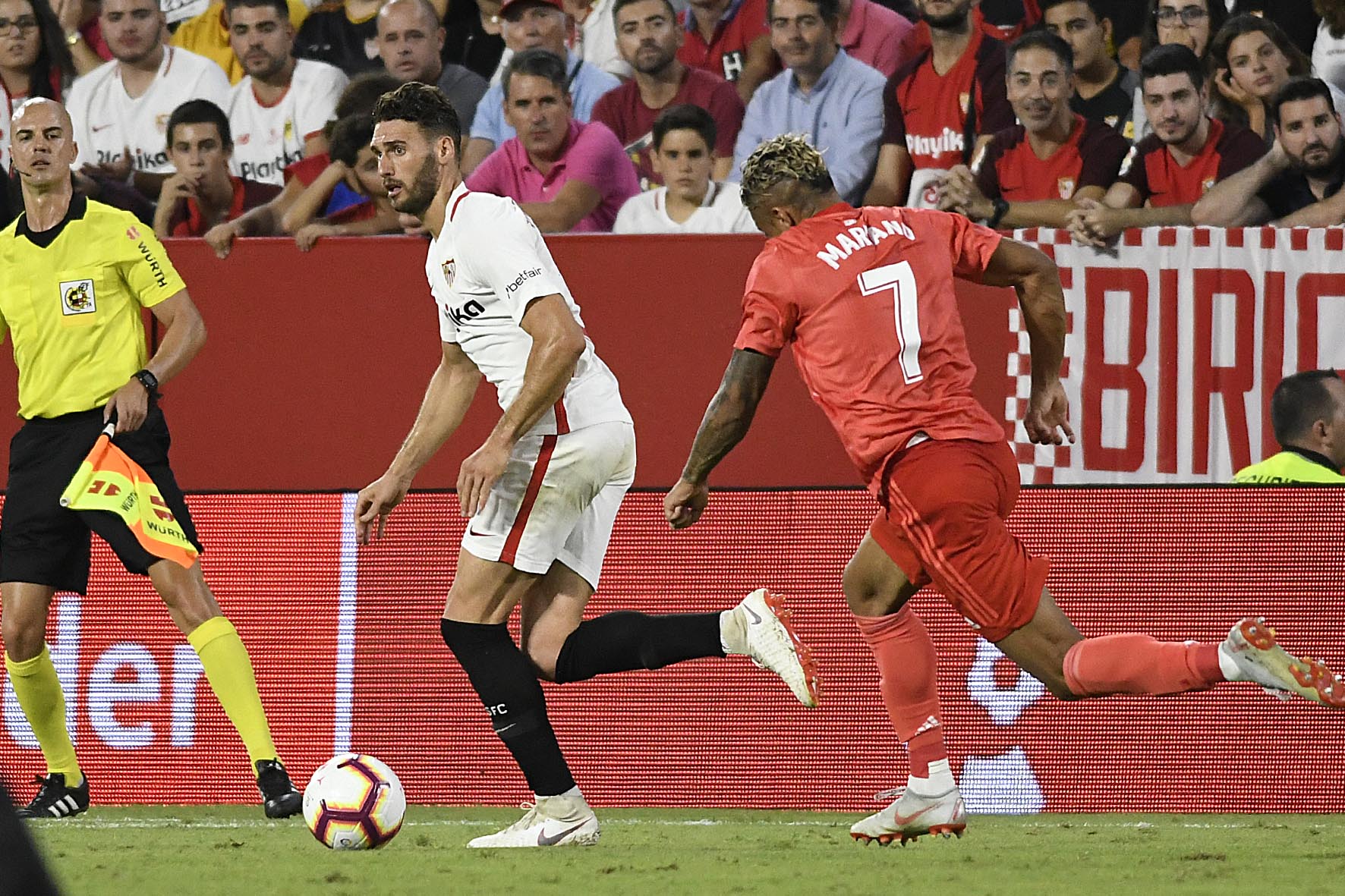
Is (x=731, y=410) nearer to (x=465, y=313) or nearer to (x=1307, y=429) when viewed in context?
(x=465, y=313)

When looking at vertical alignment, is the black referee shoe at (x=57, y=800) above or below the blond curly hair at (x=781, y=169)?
below

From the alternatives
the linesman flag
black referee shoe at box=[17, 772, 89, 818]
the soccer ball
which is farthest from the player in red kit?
black referee shoe at box=[17, 772, 89, 818]

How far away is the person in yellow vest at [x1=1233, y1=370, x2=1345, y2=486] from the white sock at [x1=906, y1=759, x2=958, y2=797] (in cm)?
265

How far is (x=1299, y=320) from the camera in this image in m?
7.59

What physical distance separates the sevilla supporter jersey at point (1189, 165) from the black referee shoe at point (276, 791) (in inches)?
178

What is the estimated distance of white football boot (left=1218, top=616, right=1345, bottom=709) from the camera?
4324 mm

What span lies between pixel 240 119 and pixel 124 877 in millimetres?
5924

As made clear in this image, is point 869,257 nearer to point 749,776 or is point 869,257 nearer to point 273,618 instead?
point 749,776

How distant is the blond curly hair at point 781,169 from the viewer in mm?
4879

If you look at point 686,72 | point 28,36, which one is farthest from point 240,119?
point 686,72

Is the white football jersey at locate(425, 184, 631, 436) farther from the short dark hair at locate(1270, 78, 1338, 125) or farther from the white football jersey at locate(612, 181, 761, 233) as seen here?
the short dark hair at locate(1270, 78, 1338, 125)

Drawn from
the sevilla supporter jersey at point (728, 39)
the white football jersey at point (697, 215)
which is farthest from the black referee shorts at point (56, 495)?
the sevilla supporter jersey at point (728, 39)

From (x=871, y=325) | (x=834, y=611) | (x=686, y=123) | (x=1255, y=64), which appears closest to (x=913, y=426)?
(x=871, y=325)

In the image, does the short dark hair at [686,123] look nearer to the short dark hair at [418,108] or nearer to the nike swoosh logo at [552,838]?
the short dark hair at [418,108]
